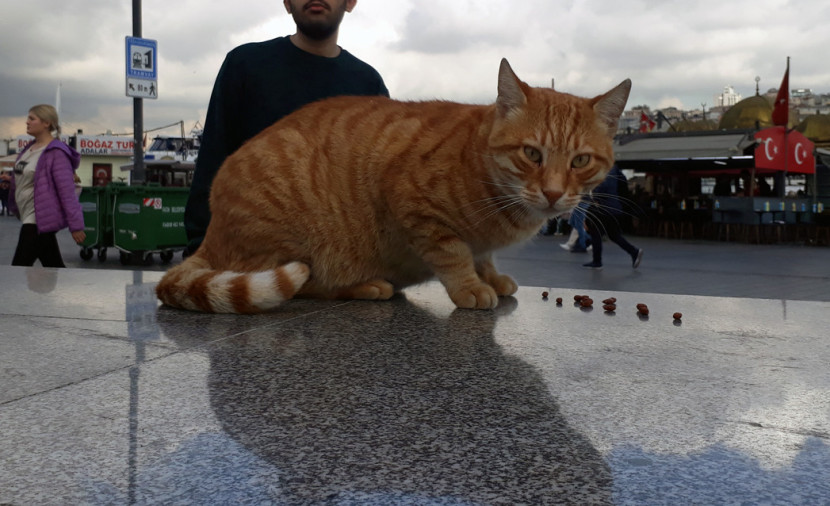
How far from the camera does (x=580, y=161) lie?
8.59 feet

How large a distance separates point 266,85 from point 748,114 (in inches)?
1452

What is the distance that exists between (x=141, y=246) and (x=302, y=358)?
9528 mm

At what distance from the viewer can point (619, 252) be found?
13914 millimetres

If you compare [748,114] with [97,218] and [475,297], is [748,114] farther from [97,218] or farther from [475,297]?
[475,297]

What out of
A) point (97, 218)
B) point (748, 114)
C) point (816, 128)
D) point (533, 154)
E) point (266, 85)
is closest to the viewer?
point (533, 154)

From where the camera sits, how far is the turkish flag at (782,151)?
1902cm

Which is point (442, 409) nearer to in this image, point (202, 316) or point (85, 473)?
point (85, 473)

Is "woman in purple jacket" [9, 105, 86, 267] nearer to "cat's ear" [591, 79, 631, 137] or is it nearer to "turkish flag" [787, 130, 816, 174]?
"cat's ear" [591, 79, 631, 137]

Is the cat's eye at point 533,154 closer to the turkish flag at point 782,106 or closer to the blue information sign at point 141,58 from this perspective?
the blue information sign at point 141,58

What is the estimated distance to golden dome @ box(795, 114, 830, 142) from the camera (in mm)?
33250

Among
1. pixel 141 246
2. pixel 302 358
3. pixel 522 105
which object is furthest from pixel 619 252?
pixel 302 358

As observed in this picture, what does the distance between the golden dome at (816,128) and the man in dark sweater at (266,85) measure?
3460 cm

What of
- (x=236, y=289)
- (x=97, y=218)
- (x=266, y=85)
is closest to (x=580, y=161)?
(x=236, y=289)

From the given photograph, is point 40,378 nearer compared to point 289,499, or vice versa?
point 289,499
